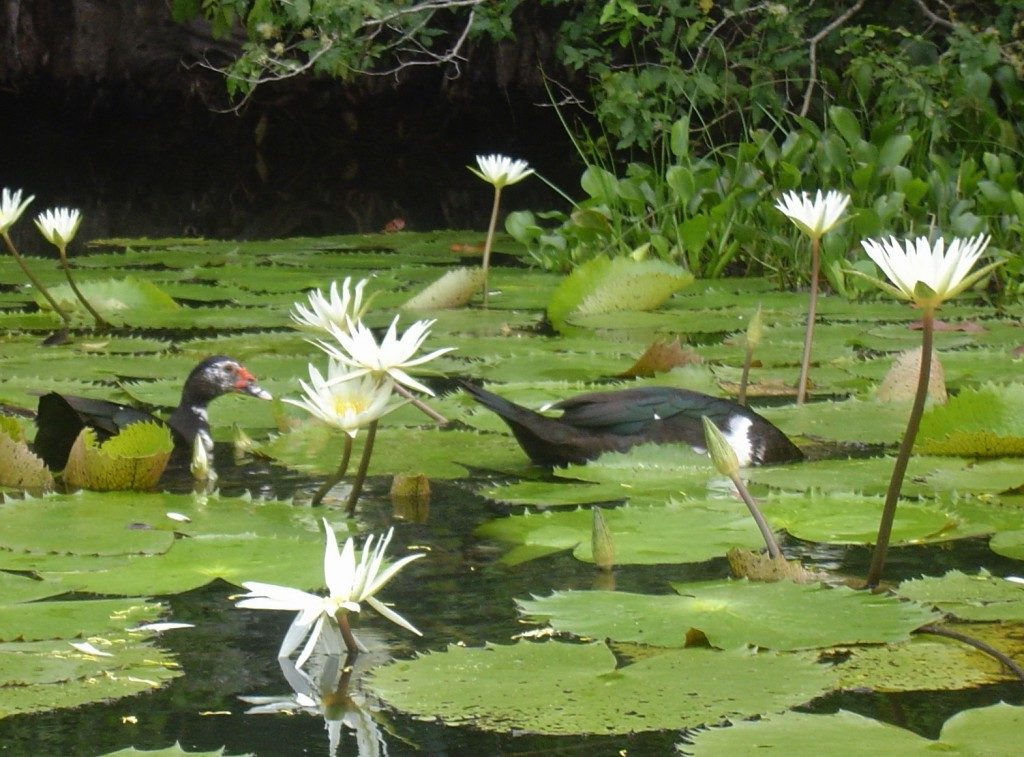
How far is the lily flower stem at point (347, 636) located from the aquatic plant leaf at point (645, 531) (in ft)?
1.66

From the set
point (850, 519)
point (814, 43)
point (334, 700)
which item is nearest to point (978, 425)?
point (850, 519)

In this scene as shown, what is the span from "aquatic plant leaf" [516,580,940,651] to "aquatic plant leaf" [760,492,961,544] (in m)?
0.36

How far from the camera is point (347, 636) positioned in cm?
167

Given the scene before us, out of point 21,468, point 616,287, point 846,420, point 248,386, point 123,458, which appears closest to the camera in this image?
point 123,458

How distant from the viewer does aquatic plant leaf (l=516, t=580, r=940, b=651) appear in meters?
1.73

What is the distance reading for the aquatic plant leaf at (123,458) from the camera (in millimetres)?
2514

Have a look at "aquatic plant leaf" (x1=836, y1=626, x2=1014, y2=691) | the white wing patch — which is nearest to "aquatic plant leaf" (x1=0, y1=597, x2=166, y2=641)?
"aquatic plant leaf" (x1=836, y1=626, x2=1014, y2=691)

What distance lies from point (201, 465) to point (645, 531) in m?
0.91

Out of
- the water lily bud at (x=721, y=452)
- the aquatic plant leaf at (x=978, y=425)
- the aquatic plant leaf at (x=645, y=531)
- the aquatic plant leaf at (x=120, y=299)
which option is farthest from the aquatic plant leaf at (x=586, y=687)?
the aquatic plant leaf at (x=120, y=299)

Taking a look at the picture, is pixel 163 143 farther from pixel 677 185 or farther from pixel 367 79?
pixel 677 185

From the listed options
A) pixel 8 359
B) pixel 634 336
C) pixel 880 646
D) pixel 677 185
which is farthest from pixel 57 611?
pixel 677 185

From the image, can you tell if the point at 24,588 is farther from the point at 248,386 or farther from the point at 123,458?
the point at 248,386

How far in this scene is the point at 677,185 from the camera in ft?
19.4

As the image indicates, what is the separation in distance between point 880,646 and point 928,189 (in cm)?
436
